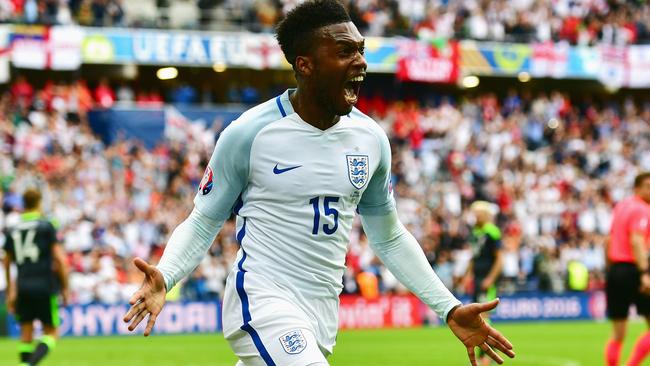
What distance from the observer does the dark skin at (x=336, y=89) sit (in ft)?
16.9

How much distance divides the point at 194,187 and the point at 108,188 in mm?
2587

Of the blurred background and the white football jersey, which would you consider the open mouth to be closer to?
the white football jersey

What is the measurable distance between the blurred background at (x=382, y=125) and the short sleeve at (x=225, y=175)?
55.5 feet

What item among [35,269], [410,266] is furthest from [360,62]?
[35,269]

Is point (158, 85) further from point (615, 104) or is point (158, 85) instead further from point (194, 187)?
point (615, 104)

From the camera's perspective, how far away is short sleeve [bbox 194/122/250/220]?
17.1 ft

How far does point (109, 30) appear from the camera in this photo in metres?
30.3

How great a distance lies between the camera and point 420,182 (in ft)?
104

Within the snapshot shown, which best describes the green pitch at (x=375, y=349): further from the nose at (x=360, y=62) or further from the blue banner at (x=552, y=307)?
the nose at (x=360, y=62)

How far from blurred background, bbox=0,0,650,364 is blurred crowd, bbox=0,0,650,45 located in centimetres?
7

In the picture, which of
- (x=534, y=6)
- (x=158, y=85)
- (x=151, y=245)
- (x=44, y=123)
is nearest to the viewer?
(x=151, y=245)

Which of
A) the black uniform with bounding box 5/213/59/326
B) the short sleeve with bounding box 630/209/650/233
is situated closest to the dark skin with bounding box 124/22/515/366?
the short sleeve with bounding box 630/209/650/233

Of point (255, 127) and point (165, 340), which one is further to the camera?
point (165, 340)

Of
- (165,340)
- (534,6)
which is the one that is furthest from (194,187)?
(534,6)
